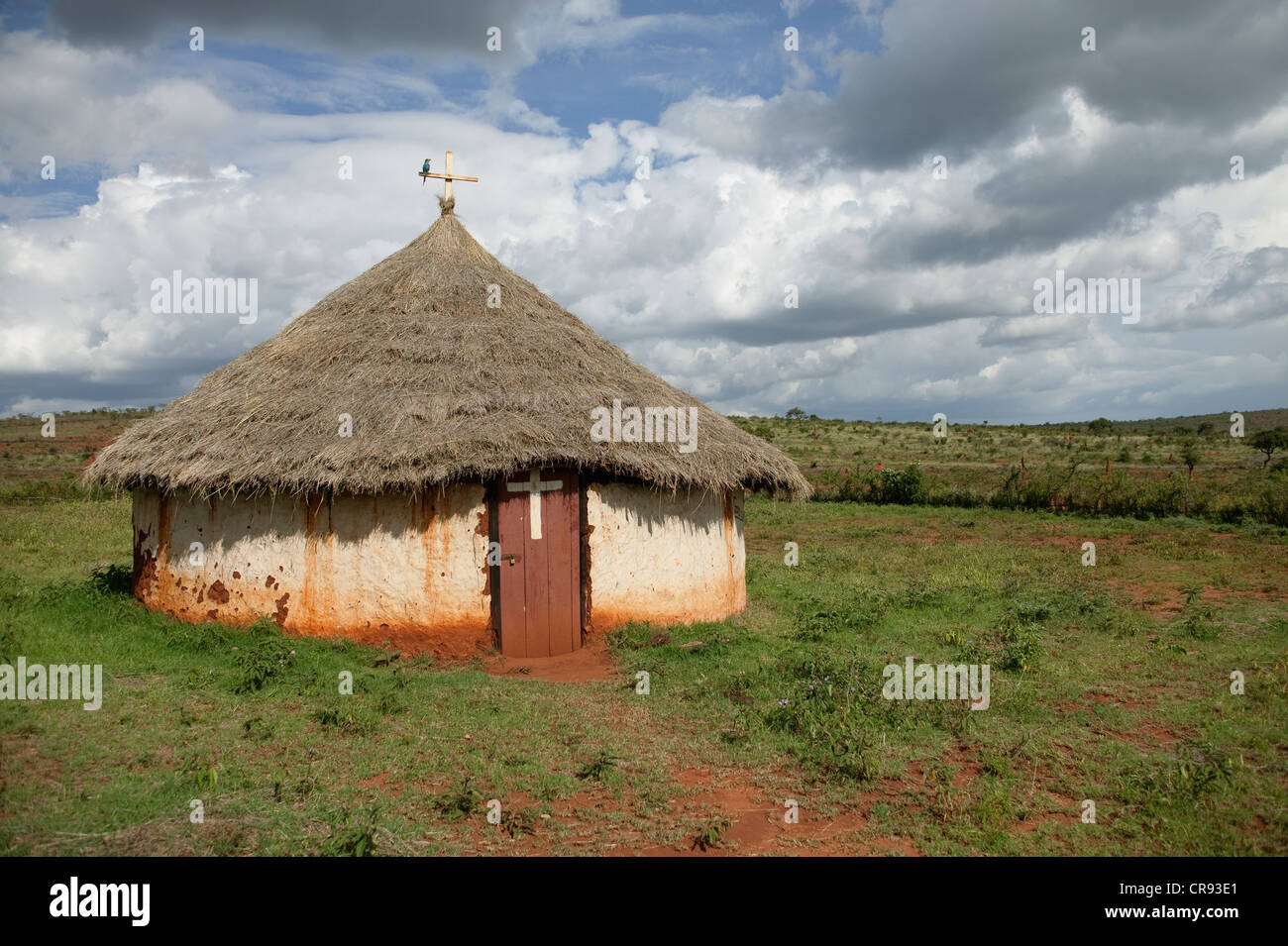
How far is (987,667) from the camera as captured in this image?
808 centimetres

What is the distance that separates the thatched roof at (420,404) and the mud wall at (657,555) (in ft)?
1.38

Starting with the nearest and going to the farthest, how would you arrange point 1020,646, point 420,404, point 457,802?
point 457,802, point 1020,646, point 420,404

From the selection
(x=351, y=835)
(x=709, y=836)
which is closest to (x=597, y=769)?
(x=709, y=836)

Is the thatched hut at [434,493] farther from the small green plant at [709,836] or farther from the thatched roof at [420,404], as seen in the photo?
A: the small green plant at [709,836]

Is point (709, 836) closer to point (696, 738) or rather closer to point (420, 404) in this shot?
point (696, 738)

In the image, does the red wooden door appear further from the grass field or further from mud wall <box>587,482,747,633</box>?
the grass field

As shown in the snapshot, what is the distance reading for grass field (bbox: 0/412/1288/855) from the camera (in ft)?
16.0

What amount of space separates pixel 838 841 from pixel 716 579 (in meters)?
5.72

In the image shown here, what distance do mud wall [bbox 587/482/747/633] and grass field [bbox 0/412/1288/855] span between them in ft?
1.21

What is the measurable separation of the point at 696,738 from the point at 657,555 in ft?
11.1

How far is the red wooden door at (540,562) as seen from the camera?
8883 millimetres

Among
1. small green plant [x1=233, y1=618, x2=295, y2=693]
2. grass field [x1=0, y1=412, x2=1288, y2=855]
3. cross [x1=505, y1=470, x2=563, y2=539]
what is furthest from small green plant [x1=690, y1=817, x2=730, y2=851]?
cross [x1=505, y1=470, x2=563, y2=539]

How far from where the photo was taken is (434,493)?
8.84 metres
